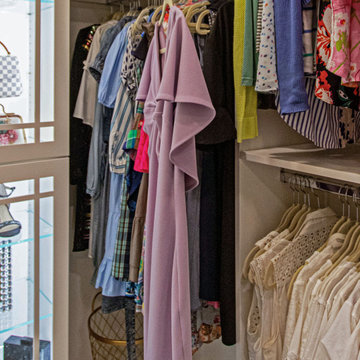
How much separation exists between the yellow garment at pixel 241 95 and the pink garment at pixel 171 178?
0.35 ft

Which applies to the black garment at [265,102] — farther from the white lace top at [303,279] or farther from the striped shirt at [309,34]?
the white lace top at [303,279]

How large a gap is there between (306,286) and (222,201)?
0.34m

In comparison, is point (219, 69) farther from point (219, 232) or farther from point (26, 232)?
point (26, 232)

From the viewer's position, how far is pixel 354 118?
1.49m

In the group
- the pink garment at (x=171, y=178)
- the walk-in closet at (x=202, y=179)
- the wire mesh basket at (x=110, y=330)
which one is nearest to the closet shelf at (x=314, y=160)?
the walk-in closet at (x=202, y=179)

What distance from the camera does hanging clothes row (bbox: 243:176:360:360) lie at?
1.24 m

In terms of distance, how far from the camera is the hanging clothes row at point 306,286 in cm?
124

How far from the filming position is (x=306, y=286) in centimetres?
136

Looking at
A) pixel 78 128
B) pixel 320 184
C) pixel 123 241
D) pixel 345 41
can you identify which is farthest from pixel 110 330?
pixel 345 41

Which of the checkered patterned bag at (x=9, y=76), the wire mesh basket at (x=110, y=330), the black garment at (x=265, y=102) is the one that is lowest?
the wire mesh basket at (x=110, y=330)

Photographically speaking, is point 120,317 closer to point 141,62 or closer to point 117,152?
point 117,152

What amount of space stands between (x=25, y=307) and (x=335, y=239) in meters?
0.89

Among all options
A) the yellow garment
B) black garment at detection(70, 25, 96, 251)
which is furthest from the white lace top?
black garment at detection(70, 25, 96, 251)

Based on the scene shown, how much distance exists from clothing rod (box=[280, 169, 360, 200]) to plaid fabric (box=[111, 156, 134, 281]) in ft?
1.69
